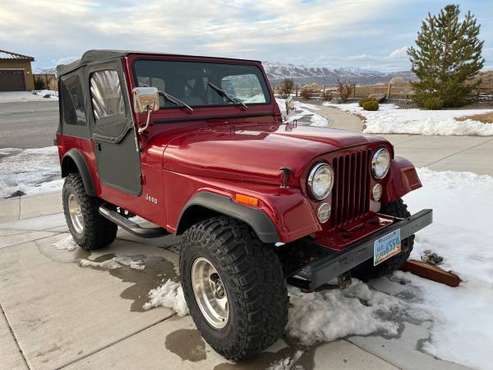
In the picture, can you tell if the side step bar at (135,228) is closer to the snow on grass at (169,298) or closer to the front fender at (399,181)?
the snow on grass at (169,298)

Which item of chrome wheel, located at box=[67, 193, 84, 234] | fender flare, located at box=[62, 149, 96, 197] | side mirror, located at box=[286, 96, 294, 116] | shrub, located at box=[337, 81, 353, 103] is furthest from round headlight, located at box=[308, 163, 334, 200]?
shrub, located at box=[337, 81, 353, 103]

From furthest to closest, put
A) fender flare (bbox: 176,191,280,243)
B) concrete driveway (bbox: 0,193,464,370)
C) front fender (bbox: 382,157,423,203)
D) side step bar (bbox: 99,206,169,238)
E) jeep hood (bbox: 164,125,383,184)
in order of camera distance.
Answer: side step bar (bbox: 99,206,169,238) → front fender (bbox: 382,157,423,203) → concrete driveway (bbox: 0,193,464,370) → jeep hood (bbox: 164,125,383,184) → fender flare (bbox: 176,191,280,243)

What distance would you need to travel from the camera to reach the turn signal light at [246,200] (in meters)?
2.18

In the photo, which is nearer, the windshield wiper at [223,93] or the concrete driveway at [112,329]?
the concrete driveway at [112,329]

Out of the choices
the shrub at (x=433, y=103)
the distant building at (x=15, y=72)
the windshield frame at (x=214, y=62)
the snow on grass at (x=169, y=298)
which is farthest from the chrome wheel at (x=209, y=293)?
the distant building at (x=15, y=72)

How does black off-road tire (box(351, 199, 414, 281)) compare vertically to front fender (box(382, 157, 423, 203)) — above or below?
below

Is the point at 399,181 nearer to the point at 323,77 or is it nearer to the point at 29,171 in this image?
the point at 29,171

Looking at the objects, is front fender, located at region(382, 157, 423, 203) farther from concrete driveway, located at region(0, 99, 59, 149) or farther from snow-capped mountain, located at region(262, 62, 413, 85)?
concrete driveway, located at region(0, 99, 59, 149)

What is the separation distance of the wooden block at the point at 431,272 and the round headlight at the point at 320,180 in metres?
1.48

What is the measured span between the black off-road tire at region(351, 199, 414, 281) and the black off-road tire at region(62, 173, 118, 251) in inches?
96.1

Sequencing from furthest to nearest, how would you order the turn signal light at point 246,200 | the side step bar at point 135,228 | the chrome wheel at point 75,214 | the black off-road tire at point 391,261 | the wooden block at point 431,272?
the chrome wheel at point 75,214, the side step bar at point 135,228, the wooden block at point 431,272, the black off-road tire at point 391,261, the turn signal light at point 246,200

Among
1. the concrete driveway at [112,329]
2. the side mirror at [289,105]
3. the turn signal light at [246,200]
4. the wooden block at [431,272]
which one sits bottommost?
the concrete driveway at [112,329]

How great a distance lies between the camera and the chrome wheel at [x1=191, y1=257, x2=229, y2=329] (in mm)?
2592

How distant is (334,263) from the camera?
2232 millimetres
